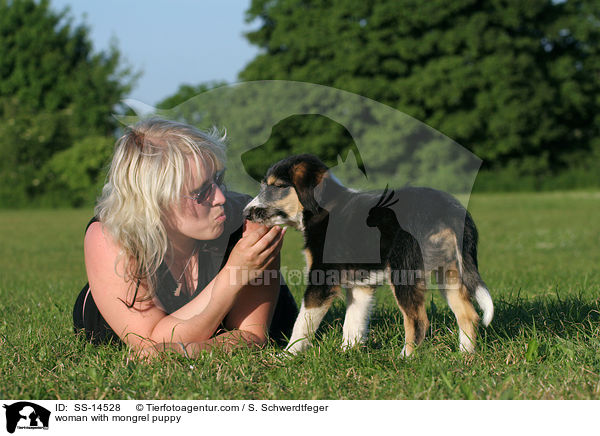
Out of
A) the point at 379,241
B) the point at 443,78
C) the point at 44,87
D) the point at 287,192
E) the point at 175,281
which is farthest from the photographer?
the point at 44,87

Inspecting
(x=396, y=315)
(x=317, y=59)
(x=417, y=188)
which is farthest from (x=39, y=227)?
(x=317, y=59)

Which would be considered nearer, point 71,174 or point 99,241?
point 99,241

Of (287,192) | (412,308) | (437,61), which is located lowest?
(412,308)

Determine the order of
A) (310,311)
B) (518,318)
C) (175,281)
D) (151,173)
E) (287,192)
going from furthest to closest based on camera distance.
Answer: (518,318), (175,281), (310,311), (287,192), (151,173)

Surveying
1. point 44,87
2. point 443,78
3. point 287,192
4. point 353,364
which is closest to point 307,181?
point 287,192

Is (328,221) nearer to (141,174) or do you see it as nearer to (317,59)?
(141,174)

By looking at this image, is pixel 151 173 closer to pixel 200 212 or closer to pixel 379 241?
pixel 200 212

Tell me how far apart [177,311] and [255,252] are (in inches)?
25.3

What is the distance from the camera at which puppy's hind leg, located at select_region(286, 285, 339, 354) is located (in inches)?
125

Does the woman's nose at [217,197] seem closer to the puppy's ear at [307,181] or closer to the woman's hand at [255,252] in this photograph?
the woman's hand at [255,252]

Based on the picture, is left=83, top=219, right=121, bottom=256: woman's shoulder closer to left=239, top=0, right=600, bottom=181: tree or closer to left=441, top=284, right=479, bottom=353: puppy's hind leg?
left=441, top=284, right=479, bottom=353: puppy's hind leg

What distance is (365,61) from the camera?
1182 inches

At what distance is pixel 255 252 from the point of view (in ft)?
9.39
